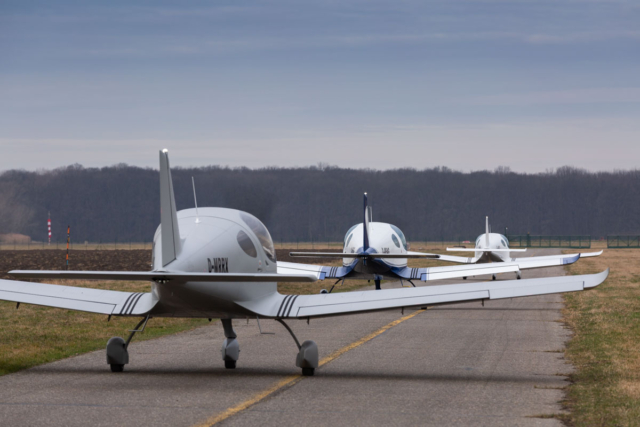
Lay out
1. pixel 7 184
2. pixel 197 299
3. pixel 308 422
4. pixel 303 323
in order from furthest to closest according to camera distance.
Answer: pixel 7 184 → pixel 303 323 → pixel 197 299 → pixel 308 422

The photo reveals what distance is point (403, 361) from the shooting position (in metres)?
12.2

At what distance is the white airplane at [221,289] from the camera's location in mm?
9766

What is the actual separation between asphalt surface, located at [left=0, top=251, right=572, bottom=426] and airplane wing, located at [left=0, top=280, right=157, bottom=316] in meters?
0.87

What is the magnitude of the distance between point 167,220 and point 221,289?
1083 millimetres

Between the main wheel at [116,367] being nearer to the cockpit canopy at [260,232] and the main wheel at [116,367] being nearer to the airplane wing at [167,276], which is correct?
the airplane wing at [167,276]

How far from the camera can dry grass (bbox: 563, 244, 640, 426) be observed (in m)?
8.31

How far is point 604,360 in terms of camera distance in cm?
1209

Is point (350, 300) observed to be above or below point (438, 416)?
above

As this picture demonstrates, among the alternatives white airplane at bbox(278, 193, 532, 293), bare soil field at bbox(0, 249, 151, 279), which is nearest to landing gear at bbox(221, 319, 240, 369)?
white airplane at bbox(278, 193, 532, 293)

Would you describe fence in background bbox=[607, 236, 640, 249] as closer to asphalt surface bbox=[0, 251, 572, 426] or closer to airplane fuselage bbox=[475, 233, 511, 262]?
airplane fuselage bbox=[475, 233, 511, 262]

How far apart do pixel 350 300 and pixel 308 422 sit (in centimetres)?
334

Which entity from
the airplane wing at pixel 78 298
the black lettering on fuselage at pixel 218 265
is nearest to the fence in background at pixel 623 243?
the airplane wing at pixel 78 298

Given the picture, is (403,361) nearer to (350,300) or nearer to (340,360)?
(340,360)

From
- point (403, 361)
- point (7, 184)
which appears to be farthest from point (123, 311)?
point (7, 184)
